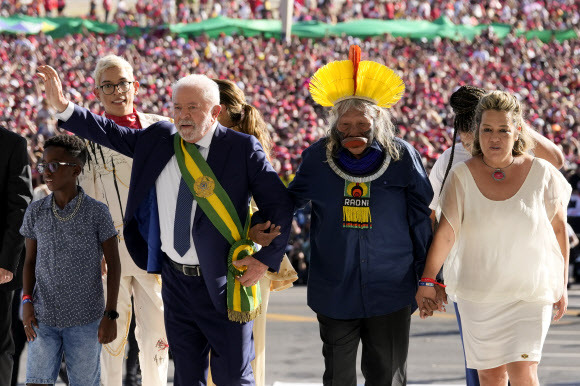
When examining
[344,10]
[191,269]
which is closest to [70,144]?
[191,269]

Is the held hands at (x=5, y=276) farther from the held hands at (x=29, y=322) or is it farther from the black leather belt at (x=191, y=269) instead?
the black leather belt at (x=191, y=269)

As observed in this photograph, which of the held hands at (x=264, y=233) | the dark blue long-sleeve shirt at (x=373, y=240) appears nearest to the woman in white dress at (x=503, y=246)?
the dark blue long-sleeve shirt at (x=373, y=240)

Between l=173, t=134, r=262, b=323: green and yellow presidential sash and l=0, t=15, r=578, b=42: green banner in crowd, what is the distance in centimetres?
2612

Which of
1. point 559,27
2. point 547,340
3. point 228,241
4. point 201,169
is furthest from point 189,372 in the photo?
point 559,27

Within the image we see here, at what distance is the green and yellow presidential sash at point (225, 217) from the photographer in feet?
14.7

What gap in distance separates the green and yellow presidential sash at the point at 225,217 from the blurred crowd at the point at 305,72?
489 inches

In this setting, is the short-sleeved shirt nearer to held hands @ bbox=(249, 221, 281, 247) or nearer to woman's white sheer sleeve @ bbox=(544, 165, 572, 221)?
held hands @ bbox=(249, 221, 281, 247)

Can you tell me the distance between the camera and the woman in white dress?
15.0 ft

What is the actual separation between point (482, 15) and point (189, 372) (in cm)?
2927

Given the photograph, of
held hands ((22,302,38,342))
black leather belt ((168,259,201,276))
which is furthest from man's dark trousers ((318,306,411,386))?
held hands ((22,302,38,342))

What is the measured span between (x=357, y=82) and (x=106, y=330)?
1.66 meters

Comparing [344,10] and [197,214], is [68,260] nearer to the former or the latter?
[197,214]

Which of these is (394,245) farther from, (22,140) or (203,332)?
(22,140)

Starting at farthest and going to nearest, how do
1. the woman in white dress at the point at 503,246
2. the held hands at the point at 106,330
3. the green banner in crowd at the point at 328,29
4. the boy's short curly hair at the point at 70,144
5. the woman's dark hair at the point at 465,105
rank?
1. the green banner in crowd at the point at 328,29
2. the woman's dark hair at the point at 465,105
3. the boy's short curly hair at the point at 70,144
4. the held hands at the point at 106,330
5. the woman in white dress at the point at 503,246
